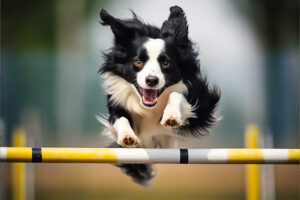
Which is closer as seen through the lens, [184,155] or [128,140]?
[184,155]

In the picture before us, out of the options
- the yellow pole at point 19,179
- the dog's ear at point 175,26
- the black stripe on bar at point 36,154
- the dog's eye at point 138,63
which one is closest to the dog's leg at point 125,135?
the dog's eye at point 138,63

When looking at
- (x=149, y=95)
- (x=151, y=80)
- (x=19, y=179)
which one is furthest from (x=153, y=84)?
(x=19, y=179)

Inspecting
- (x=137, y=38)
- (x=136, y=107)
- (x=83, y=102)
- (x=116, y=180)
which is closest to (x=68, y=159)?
(x=136, y=107)

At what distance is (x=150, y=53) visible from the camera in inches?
130

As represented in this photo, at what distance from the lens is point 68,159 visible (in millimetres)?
3021

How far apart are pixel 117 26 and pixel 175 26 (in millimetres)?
418

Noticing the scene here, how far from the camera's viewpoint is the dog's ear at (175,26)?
345 cm

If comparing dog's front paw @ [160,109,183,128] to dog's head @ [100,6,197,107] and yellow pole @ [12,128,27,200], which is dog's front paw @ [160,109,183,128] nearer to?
dog's head @ [100,6,197,107]

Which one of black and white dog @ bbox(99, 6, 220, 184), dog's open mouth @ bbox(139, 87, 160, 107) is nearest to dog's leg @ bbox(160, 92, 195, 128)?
black and white dog @ bbox(99, 6, 220, 184)

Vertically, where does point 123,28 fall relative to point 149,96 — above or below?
above

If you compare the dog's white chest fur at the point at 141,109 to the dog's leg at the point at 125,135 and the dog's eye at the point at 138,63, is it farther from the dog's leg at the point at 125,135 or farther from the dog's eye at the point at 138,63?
the dog's eye at the point at 138,63

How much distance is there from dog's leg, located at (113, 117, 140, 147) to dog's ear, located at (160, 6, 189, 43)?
68 centimetres

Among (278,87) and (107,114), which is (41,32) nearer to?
(278,87)

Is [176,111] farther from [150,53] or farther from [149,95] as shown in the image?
[150,53]
